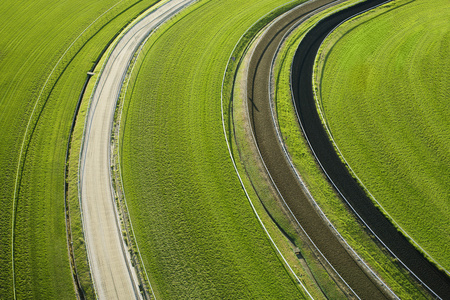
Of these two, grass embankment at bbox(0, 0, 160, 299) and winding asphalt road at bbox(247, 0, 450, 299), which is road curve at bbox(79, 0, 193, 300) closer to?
grass embankment at bbox(0, 0, 160, 299)

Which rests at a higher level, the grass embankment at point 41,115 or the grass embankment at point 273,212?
the grass embankment at point 41,115

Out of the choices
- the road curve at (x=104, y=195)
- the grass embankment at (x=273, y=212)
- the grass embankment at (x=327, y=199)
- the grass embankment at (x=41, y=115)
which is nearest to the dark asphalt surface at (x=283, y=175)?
the grass embankment at (x=273, y=212)

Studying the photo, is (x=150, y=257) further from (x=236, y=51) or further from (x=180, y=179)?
(x=236, y=51)

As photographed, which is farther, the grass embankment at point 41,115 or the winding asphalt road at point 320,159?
the grass embankment at point 41,115

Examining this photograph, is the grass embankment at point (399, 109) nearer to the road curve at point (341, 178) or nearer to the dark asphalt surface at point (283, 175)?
the road curve at point (341, 178)

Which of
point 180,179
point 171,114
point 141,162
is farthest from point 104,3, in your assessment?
point 180,179

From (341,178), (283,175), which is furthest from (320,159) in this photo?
(283,175)
